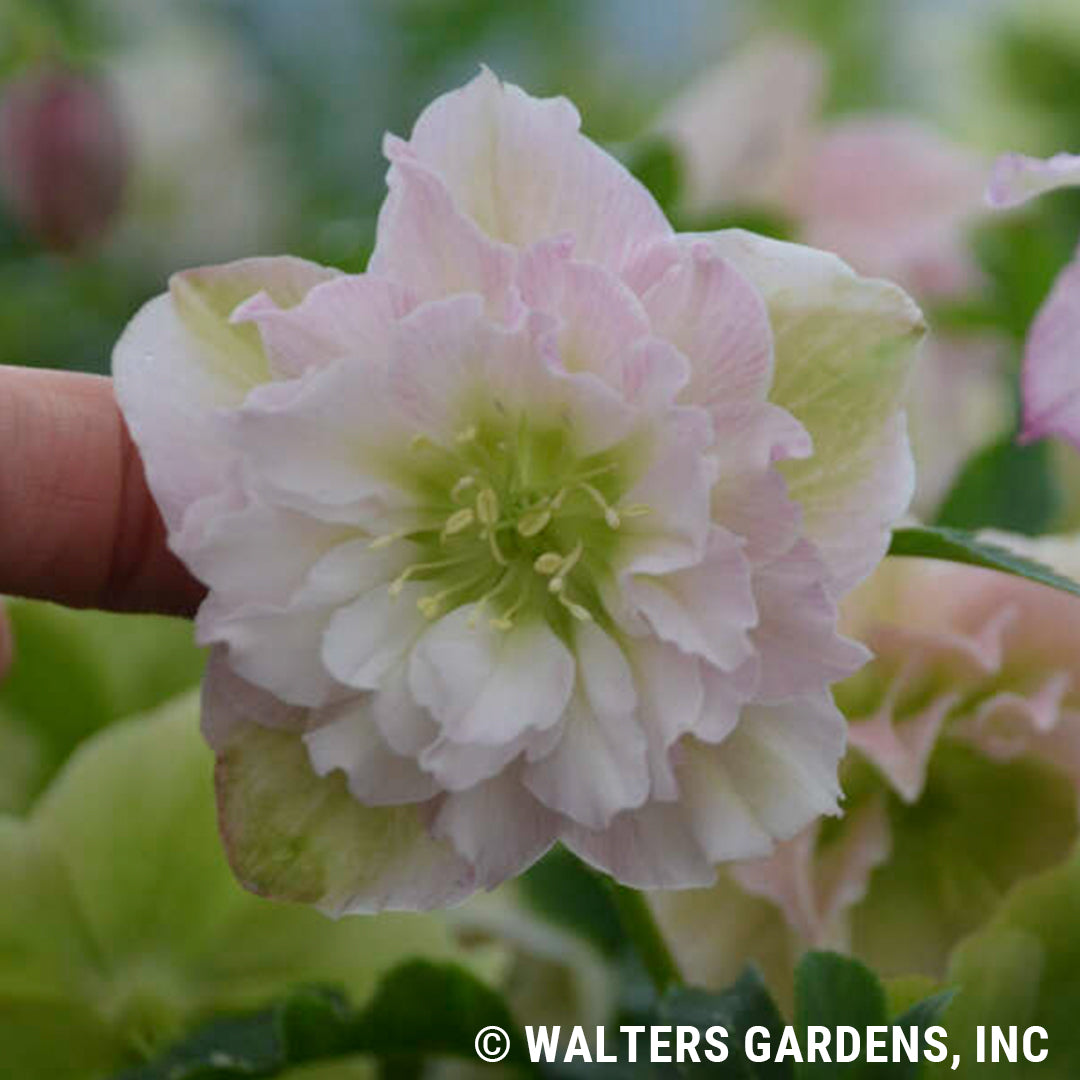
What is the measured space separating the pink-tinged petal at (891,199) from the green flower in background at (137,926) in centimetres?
26

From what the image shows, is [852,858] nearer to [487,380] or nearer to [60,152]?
[487,380]

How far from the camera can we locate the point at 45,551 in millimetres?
300

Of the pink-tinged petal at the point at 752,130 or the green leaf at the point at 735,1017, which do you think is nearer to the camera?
the green leaf at the point at 735,1017

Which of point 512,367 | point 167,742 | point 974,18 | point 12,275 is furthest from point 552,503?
point 974,18

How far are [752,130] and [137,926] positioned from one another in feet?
1.02

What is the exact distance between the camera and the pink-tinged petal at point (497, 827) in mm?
275

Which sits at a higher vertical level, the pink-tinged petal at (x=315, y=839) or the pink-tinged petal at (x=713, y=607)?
the pink-tinged petal at (x=713, y=607)

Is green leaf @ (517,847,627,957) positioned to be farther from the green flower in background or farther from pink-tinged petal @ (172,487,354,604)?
pink-tinged petal @ (172,487,354,604)

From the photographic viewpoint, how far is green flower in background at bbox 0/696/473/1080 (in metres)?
0.40

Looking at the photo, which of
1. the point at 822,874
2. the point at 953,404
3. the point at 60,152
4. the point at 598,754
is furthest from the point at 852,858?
the point at 60,152

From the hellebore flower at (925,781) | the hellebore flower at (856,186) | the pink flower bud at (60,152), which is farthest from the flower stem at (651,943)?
the pink flower bud at (60,152)

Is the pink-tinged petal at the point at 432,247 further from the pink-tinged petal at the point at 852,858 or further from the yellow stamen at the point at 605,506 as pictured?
the pink-tinged petal at the point at 852,858

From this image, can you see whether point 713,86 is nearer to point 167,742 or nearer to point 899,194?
point 899,194

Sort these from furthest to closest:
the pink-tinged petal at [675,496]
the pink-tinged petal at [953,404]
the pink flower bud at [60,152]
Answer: the pink flower bud at [60,152]
the pink-tinged petal at [953,404]
the pink-tinged petal at [675,496]
